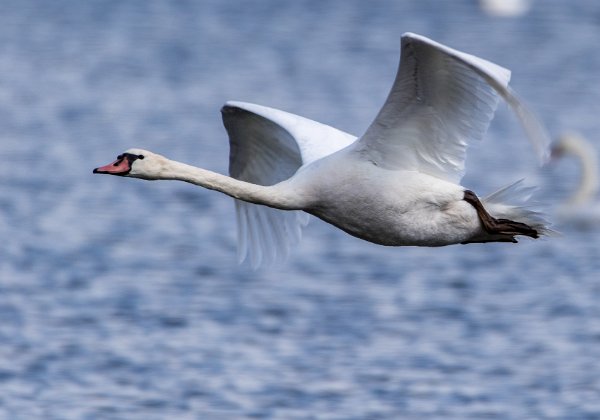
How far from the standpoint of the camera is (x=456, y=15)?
33312 mm

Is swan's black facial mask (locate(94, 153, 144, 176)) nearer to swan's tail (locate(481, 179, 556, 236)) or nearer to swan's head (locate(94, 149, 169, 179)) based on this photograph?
swan's head (locate(94, 149, 169, 179))

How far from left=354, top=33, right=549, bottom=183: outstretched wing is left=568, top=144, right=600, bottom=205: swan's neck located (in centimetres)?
1016

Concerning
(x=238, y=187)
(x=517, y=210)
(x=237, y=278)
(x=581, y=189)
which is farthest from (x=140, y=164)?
(x=581, y=189)

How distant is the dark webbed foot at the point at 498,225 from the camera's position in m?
8.34

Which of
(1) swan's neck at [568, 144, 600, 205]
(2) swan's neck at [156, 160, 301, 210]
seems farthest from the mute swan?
(1) swan's neck at [568, 144, 600, 205]

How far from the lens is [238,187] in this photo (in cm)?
833

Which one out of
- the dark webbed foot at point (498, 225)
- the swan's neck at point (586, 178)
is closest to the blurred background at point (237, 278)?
the swan's neck at point (586, 178)

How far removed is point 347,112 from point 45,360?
10.6 metres

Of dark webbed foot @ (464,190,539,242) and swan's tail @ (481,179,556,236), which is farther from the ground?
swan's tail @ (481,179,556,236)

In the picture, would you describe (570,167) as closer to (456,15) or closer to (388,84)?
(388,84)

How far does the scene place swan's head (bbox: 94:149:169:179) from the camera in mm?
8312

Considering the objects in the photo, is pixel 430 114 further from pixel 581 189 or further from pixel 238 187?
pixel 581 189

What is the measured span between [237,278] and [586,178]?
502cm

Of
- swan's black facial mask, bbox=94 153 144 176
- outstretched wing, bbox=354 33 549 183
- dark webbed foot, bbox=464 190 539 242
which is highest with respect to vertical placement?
outstretched wing, bbox=354 33 549 183
